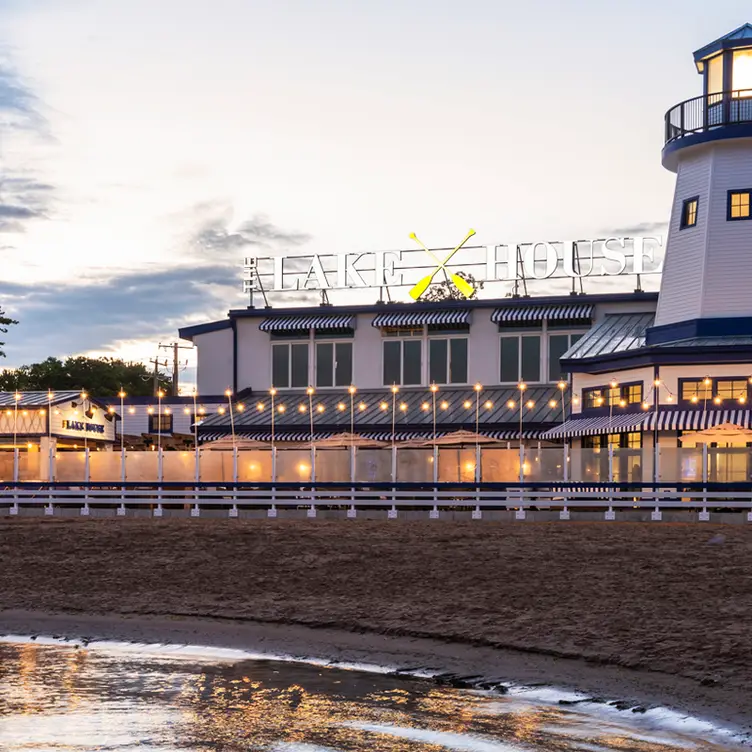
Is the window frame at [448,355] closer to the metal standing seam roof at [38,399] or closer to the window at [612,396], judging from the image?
the window at [612,396]

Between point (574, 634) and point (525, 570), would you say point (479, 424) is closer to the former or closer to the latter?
point (525, 570)

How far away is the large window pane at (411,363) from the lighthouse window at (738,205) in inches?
752

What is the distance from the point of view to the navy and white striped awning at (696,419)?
46156 mm

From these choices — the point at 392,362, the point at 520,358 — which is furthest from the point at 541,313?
the point at 392,362

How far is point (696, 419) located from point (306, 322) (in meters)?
24.3

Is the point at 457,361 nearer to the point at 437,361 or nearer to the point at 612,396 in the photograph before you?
the point at 437,361

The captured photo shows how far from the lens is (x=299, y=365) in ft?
216

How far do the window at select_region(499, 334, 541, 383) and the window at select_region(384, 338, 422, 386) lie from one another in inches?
169

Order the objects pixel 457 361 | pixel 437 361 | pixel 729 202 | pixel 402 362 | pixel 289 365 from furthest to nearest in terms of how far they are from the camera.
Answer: pixel 289 365 → pixel 402 362 → pixel 437 361 → pixel 457 361 → pixel 729 202

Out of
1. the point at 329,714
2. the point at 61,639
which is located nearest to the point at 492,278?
the point at 61,639

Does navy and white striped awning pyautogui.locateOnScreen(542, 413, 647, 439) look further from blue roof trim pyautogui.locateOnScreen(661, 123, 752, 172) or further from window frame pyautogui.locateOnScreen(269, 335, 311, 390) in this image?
window frame pyautogui.locateOnScreen(269, 335, 311, 390)

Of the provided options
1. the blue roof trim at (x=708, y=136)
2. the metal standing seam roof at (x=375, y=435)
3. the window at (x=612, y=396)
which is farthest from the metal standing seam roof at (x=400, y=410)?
the blue roof trim at (x=708, y=136)

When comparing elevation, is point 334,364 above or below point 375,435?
above

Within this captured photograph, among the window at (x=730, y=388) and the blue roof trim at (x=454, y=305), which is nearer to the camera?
the window at (x=730, y=388)
